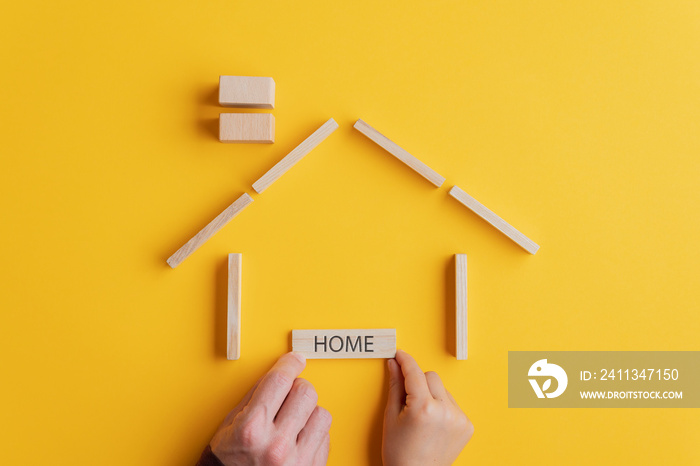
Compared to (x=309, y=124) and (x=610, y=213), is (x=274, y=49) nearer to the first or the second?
(x=309, y=124)

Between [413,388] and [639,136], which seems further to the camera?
[639,136]

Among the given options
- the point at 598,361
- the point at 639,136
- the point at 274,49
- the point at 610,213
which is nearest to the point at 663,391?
the point at 598,361

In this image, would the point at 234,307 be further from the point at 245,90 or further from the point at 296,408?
the point at 245,90

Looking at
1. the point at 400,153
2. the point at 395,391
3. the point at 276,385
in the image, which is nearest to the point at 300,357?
the point at 276,385

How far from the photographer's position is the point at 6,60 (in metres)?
0.90

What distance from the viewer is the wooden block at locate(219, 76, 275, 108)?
0.85m

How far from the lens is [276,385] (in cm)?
80

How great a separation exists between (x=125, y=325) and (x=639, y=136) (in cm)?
108

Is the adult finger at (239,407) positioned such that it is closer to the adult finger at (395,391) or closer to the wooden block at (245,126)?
the adult finger at (395,391)

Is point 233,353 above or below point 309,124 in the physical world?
below

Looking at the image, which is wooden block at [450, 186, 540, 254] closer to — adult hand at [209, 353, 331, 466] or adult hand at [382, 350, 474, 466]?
adult hand at [382, 350, 474, 466]

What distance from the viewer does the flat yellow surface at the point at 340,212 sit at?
0.87m

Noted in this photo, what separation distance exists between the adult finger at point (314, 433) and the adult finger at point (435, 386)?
7.8 inches

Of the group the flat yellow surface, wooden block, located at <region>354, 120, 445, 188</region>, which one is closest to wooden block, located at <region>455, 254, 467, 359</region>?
the flat yellow surface
